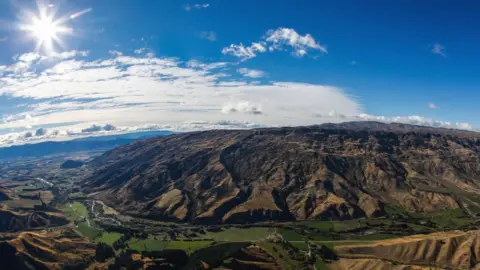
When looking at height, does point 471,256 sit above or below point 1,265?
above

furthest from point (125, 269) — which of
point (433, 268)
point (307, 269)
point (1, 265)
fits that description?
point (433, 268)

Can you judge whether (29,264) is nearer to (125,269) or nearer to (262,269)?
(125,269)

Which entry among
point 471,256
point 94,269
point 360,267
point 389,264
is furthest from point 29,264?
point 471,256

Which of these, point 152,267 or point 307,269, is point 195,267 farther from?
point 307,269

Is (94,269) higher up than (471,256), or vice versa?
(471,256)

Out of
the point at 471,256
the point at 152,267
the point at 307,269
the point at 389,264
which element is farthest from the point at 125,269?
the point at 471,256

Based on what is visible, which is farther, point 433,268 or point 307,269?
point 307,269

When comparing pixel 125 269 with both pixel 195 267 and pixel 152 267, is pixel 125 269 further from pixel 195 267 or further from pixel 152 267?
pixel 195 267

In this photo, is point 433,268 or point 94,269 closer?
point 433,268
